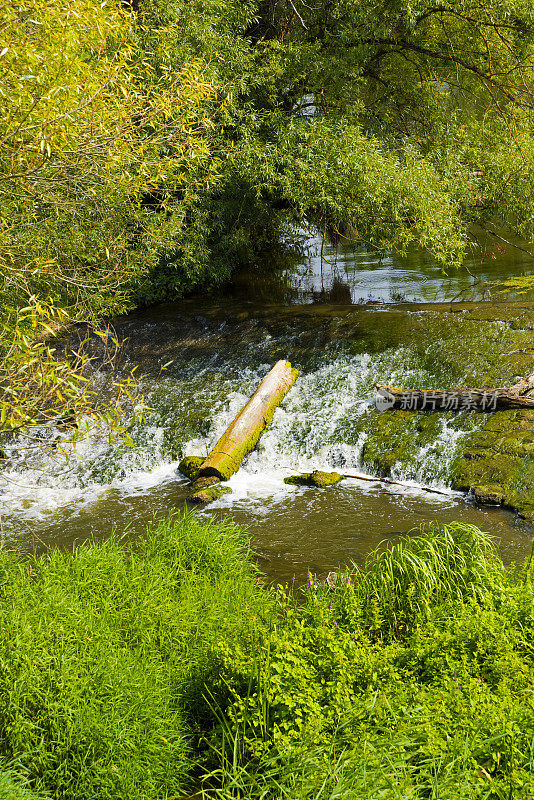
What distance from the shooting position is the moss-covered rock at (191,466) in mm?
9677

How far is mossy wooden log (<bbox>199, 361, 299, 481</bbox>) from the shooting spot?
9.54m

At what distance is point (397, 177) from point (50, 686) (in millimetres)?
10353

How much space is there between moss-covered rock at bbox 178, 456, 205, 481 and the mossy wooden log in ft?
0.60

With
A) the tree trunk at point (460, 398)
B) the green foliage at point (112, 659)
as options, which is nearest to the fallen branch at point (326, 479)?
the tree trunk at point (460, 398)

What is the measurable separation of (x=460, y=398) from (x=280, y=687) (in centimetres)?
693

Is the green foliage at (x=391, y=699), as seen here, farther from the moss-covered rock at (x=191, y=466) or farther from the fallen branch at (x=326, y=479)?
the moss-covered rock at (x=191, y=466)

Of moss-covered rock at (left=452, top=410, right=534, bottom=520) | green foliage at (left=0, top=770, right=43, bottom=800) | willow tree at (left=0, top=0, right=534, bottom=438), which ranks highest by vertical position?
willow tree at (left=0, top=0, right=534, bottom=438)

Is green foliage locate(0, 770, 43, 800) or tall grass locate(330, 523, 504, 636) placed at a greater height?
tall grass locate(330, 523, 504, 636)

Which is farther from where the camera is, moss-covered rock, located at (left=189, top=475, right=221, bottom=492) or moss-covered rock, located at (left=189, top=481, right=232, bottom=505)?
moss-covered rock, located at (left=189, top=475, right=221, bottom=492)

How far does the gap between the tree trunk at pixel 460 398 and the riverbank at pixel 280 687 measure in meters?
4.83

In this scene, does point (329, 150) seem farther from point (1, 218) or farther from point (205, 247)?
point (1, 218)

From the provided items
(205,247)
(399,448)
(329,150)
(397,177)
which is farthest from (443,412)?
(205,247)

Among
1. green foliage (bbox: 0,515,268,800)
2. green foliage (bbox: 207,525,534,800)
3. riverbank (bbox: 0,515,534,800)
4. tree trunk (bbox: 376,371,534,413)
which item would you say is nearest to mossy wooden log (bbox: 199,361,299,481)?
tree trunk (bbox: 376,371,534,413)

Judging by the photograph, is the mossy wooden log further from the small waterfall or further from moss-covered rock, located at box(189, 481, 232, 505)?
moss-covered rock, located at box(189, 481, 232, 505)
